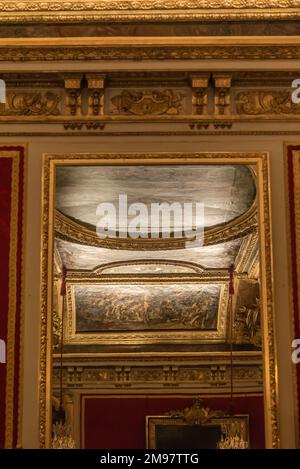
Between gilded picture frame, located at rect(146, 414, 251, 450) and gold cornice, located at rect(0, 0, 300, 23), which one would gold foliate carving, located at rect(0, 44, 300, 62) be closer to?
gold cornice, located at rect(0, 0, 300, 23)

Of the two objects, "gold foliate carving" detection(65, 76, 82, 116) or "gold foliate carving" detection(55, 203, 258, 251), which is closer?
"gold foliate carving" detection(55, 203, 258, 251)

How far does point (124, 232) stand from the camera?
24.5ft

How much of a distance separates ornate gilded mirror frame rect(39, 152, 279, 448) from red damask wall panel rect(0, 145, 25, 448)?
0.18m

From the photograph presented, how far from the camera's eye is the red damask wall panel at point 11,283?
706 centimetres

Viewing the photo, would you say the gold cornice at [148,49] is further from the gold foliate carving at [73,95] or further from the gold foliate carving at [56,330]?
the gold foliate carving at [56,330]

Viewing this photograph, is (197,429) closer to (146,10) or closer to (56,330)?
(56,330)

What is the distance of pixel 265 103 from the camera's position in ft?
25.3

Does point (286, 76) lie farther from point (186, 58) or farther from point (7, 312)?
point (7, 312)

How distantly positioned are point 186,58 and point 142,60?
347 millimetres

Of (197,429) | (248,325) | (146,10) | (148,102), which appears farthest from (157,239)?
(146,10)

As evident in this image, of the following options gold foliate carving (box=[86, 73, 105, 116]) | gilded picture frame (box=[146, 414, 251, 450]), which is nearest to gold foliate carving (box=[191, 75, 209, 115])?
gold foliate carving (box=[86, 73, 105, 116])

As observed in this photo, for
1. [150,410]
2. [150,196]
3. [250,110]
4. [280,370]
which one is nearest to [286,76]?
[250,110]

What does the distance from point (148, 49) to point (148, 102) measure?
413 millimetres

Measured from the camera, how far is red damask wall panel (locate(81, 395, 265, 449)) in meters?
7.02
